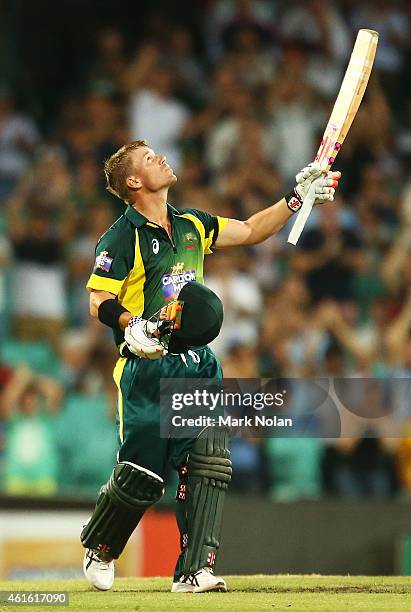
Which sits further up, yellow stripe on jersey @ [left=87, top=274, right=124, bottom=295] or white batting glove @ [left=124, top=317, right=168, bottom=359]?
yellow stripe on jersey @ [left=87, top=274, right=124, bottom=295]

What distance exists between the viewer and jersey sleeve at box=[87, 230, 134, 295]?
6320mm

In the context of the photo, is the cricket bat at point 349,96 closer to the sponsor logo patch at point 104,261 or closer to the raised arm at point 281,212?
the raised arm at point 281,212

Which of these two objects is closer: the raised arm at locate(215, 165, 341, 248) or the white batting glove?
Result: the white batting glove

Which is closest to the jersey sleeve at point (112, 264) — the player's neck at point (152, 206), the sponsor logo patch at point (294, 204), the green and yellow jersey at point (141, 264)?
the green and yellow jersey at point (141, 264)

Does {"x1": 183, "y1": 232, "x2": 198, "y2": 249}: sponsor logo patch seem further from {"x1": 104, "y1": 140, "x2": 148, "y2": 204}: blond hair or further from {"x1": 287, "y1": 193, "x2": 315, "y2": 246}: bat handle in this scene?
{"x1": 287, "y1": 193, "x2": 315, "y2": 246}: bat handle

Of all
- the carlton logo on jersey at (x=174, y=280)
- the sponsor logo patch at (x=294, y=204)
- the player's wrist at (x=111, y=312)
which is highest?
the sponsor logo patch at (x=294, y=204)

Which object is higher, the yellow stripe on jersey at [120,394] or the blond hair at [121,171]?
the blond hair at [121,171]

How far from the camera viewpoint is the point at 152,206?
6.59m

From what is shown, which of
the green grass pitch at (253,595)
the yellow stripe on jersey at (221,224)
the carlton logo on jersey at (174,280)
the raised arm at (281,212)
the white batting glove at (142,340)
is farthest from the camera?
the yellow stripe on jersey at (221,224)

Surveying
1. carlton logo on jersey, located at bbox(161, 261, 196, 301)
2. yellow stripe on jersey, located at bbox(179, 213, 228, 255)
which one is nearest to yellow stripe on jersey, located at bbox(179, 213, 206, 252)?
yellow stripe on jersey, located at bbox(179, 213, 228, 255)

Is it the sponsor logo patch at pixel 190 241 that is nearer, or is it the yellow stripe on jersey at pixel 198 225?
the sponsor logo patch at pixel 190 241

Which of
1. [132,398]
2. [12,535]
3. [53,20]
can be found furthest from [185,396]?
[53,20]

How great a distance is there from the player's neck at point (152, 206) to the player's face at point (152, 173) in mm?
39

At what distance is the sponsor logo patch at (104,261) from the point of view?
632cm
